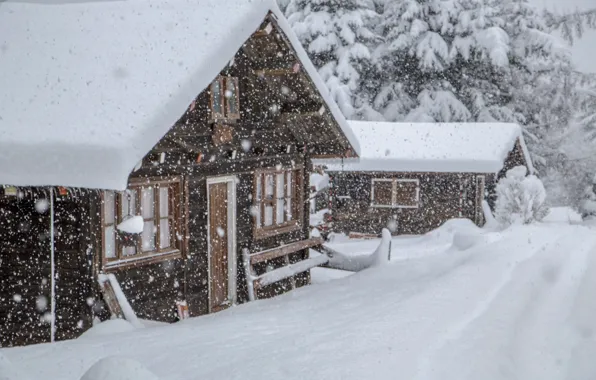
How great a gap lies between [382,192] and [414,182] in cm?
128

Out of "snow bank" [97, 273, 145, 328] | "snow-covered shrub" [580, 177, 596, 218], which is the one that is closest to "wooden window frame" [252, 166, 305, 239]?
"snow bank" [97, 273, 145, 328]

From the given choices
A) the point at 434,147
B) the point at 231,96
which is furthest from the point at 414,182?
the point at 231,96

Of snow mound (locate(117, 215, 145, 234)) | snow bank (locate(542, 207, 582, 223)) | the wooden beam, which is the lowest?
snow bank (locate(542, 207, 582, 223))

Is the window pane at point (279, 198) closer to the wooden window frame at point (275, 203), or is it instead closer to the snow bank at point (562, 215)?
the wooden window frame at point (275, 203)

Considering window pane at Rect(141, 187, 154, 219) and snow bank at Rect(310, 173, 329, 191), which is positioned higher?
window pane at Rect(141, 187, 154, 219)

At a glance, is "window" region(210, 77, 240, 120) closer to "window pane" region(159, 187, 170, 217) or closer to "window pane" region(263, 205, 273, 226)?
"window pane" region(159, 187, 170, 217)

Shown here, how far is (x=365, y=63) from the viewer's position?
1399 inches

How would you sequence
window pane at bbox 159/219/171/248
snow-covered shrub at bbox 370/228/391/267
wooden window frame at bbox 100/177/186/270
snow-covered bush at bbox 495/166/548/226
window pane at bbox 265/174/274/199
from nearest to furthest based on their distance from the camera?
wooden window frame at bbox 100/177/186/270 < window pane at bbox 159/219/171/248 < window pane at bbox 265/174/274/199 < snow-covered shrub at bbox 370/228/391/267 < snow-covered bush at bbox 495/166/548/226

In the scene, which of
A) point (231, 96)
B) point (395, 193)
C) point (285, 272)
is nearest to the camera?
point (231, 96)

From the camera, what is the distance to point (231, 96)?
12.5 m

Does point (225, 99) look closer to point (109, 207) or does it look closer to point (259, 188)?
point (259, 188)

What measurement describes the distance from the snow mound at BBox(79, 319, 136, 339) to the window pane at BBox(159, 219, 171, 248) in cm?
189

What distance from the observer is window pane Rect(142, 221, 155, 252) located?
1084cm

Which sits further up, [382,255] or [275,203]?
[275,203]
